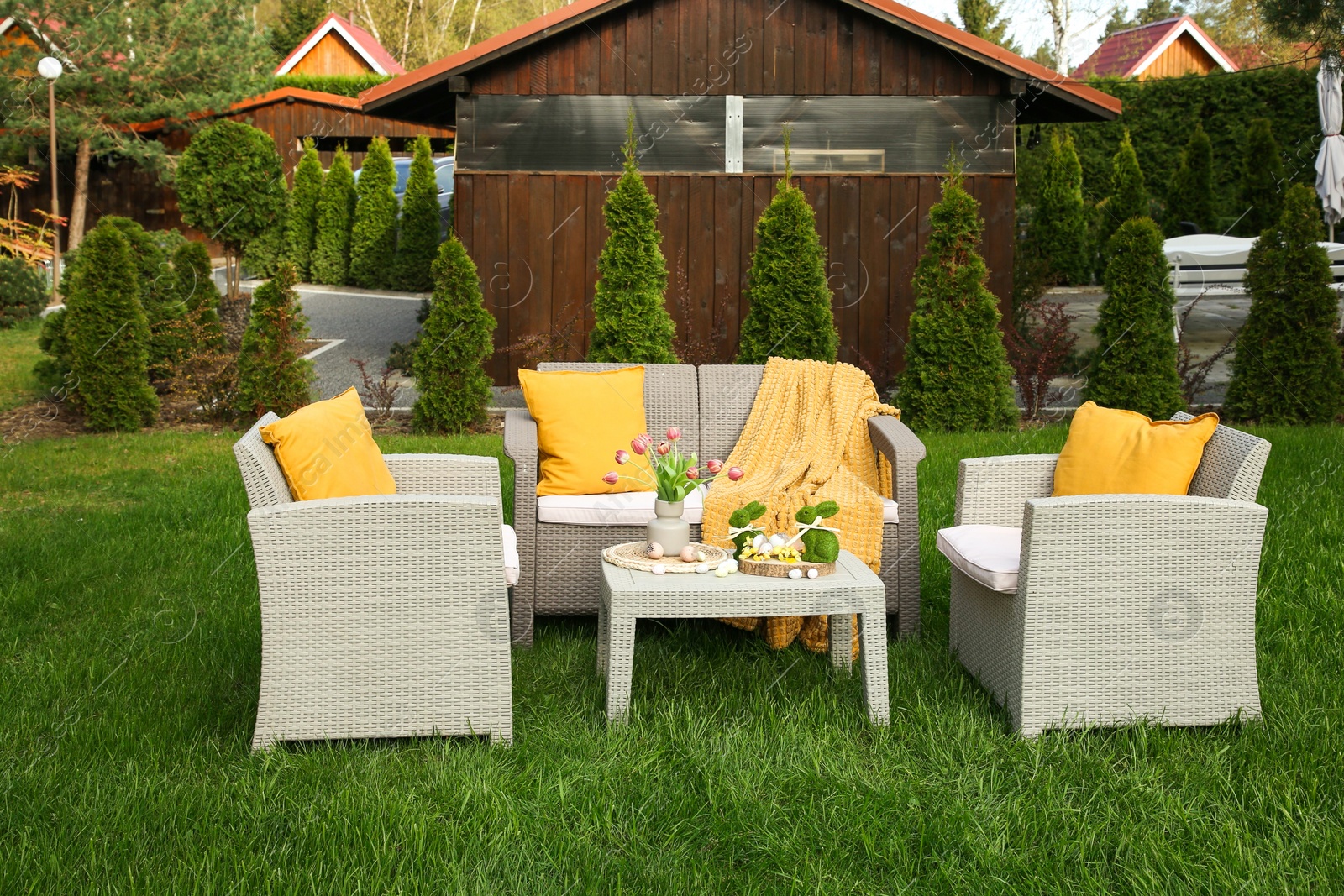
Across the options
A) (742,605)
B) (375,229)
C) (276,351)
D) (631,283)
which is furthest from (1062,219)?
(742,605)

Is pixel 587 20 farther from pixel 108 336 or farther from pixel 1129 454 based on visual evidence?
pixel 1129 454

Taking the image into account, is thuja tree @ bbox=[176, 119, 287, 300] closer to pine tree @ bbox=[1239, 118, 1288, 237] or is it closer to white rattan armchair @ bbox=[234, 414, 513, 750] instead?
white rattan armchair @ bbox=[234, 414, 513, 750]

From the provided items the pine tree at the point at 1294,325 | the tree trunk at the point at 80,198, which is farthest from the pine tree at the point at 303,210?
the pine tree at the point at 1294,325

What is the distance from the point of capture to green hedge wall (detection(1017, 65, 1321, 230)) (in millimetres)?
17312

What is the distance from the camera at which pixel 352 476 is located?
12.6ft

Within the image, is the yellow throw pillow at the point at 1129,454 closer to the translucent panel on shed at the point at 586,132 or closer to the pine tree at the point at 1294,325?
the pine tree at the point at 1294,325

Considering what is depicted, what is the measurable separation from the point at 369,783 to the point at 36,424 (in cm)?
710

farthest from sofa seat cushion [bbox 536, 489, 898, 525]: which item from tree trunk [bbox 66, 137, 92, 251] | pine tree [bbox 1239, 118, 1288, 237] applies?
tree trunk [bbox 66, 137, 92, 251]

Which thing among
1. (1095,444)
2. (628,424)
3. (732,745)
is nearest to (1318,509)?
(1095,444)

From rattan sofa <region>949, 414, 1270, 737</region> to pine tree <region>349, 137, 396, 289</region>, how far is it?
15015mm

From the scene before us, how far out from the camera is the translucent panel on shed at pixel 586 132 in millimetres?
10430

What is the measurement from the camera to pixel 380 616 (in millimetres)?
3408

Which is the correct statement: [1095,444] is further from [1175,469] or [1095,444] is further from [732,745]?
[732,745]

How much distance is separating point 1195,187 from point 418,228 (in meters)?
10.7
